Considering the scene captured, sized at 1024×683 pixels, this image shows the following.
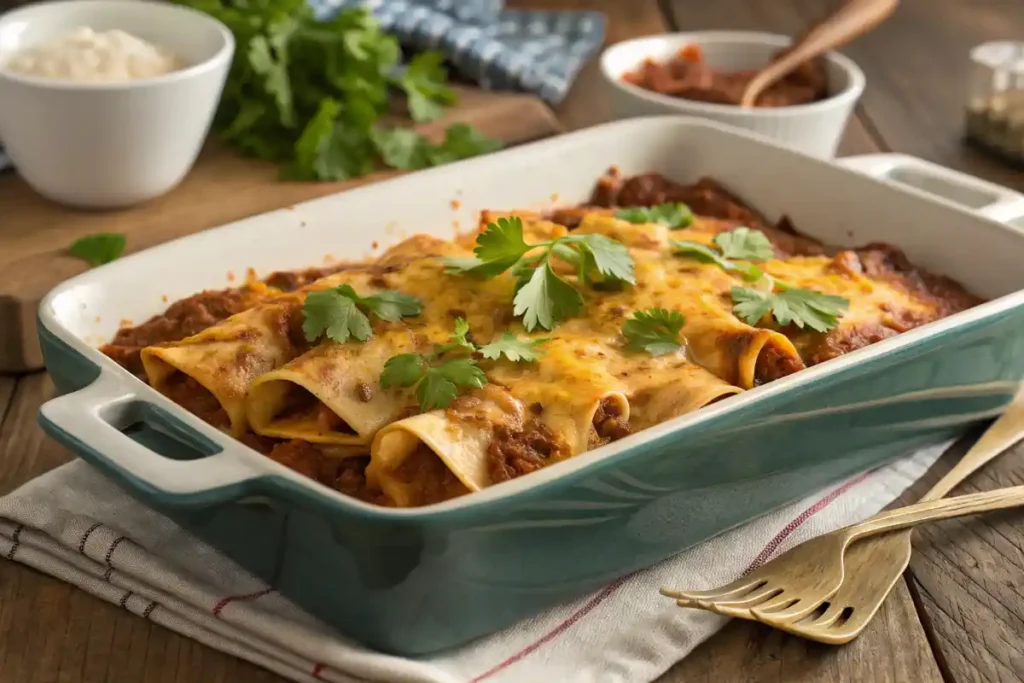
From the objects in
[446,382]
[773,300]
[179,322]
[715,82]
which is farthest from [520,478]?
[715,82]

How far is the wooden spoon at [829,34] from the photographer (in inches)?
130

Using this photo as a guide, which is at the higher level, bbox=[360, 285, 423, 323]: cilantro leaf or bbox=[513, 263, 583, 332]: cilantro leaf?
bbox=[513, 263, 583, 332]: cilantro leaf

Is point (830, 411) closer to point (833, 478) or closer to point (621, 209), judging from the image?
point (833, 478)

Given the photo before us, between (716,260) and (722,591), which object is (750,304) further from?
(722,591)

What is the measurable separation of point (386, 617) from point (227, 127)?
77.5 inches

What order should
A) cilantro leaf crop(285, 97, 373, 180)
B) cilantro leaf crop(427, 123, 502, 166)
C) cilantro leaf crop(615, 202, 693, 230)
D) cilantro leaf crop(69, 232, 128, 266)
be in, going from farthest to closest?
1. cilantro leaf crop(427, 123, 502, 166)
2. cilantro leaf crop(285, 97, 373, 180)
3. cilantro leaf crop(69, 232, 128, 266)
4. cilantro leaf crop(615, 202, 693, 230)

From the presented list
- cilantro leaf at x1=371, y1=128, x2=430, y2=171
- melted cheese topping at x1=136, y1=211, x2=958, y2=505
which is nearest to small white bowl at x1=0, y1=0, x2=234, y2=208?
cilantro leaf at x1=371, y1=128, x2=430, y2=171

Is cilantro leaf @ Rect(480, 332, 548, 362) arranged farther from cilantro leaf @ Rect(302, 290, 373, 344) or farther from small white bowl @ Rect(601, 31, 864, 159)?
small white bowl @ Rect(601, 31, 864, 159)

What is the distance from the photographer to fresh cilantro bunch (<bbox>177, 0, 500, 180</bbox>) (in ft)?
10.0

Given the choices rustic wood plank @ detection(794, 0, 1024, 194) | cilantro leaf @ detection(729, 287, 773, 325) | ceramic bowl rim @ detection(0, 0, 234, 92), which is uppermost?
cilantro leaf @ detection(729, 287, 773, 325)

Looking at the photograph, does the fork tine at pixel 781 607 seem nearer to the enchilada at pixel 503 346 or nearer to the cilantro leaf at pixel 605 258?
the enchilada at pixel 503 346

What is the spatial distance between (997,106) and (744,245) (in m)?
1.45

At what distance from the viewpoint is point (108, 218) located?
2.83 m

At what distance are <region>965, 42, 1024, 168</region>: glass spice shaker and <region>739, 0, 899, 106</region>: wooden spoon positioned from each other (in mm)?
314
